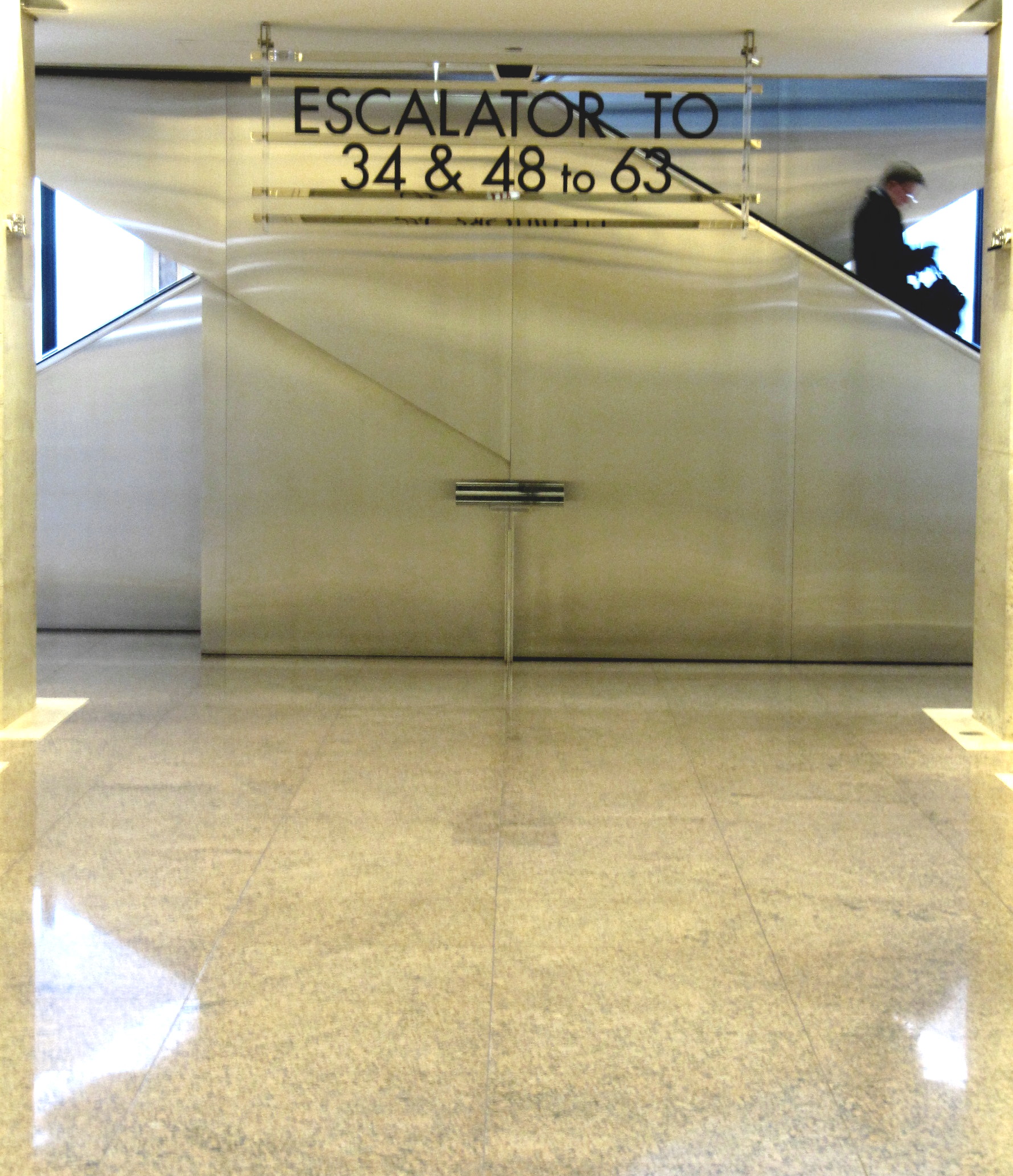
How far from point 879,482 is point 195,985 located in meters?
6.40

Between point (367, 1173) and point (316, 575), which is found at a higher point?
point (316, 575)

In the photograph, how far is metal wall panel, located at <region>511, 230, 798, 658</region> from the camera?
9.09 meters

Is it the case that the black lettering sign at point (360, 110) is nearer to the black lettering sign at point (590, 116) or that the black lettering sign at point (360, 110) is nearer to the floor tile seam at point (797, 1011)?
the black lettering sign at point (590, 116)

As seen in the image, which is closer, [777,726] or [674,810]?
[674,810]

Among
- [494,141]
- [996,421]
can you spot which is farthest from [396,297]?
[996,421]

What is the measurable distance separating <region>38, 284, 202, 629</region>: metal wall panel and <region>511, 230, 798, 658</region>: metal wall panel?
238 centimetres

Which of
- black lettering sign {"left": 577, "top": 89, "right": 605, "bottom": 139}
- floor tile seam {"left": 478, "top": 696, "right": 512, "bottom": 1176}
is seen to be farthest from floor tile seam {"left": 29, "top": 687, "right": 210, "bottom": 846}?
black lettering sign {"left": 577, "top": 89, "right": 605, "bottom": 139}

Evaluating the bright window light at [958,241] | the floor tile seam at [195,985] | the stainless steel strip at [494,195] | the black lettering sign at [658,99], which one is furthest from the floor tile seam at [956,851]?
the bright window light at [958,241]

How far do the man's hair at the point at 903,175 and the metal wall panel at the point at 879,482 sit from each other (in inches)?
28.3

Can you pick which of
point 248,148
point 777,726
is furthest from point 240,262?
point 777,726

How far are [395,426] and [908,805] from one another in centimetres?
446

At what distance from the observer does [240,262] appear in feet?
29.6

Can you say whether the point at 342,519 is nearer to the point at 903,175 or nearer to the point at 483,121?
the point at 483,121

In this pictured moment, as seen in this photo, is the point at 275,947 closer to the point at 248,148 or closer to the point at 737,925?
the point at 737,925
